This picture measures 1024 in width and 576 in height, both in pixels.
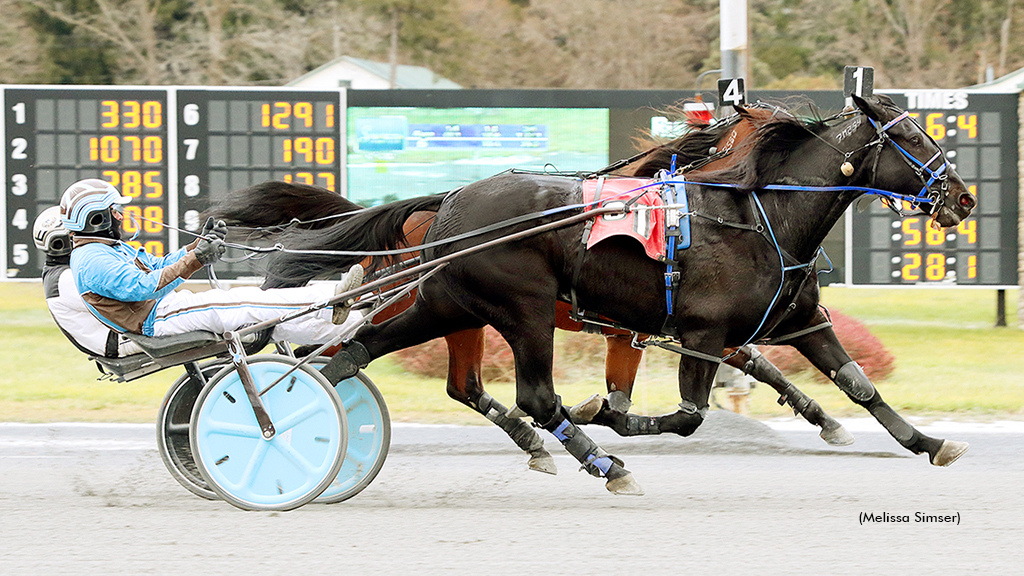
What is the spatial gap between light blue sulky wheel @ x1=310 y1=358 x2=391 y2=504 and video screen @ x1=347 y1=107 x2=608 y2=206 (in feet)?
23.3

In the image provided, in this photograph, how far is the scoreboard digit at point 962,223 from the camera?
12.4 meters

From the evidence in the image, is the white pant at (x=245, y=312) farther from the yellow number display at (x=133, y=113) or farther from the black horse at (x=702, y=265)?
the yellow number display at (x=133, y=113)

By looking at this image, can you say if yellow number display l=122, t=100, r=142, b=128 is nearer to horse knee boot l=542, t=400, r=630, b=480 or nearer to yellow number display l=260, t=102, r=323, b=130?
yellow number display l=260, t=102, r=323, b=130

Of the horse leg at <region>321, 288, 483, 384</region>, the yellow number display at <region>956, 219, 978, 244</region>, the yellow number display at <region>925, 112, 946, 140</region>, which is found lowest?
the horse leg at <region>321, 288, 483, 384</region>

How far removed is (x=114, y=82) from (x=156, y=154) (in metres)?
19.7

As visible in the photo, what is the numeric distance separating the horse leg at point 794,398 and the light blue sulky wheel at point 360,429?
76.5 inches

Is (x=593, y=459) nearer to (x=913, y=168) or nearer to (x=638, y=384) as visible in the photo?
(x=913, y=168)

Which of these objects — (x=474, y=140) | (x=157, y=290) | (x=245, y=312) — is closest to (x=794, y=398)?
(x=245, y=312)

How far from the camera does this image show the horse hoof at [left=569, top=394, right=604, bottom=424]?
6.22 m

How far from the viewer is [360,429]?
5809 millimetres

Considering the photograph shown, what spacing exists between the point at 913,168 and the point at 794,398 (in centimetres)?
151

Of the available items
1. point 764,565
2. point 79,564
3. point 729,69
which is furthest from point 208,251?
point 729,69

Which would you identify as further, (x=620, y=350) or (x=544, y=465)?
(x=620, y=350)

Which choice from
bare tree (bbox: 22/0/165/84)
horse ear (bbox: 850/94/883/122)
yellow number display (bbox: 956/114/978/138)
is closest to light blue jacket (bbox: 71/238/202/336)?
horse ear (bbox: 850/94/883/122)
